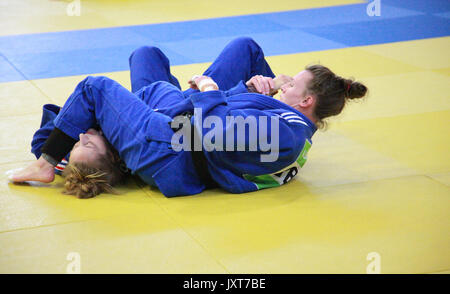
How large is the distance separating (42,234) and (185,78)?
3.51 meters

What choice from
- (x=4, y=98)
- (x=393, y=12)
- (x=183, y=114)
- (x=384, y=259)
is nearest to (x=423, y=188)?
(x=384, y=259)

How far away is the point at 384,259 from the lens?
308 centimetres

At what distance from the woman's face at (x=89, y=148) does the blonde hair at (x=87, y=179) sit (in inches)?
1.3

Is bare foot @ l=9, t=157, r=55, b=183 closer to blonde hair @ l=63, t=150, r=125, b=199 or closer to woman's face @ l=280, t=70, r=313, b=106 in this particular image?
blonde hair @ l=63, t=150, r=125, b=199

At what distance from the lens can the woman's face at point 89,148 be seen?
12.2ft

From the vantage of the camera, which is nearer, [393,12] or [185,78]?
[185,78]

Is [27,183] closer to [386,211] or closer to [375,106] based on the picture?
[386,211]

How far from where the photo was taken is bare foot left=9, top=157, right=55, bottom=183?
381cm

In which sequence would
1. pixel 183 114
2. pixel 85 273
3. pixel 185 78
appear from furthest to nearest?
pixel 185 78 < pixel 183 114 < pixel 85 273

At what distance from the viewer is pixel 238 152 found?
3.65 m

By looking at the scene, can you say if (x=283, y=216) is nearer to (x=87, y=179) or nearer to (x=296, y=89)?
(x=296, y=89)

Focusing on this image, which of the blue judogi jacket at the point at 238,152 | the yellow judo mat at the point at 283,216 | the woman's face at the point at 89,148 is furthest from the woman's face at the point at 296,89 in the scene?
the woman's face at the point at 89,148

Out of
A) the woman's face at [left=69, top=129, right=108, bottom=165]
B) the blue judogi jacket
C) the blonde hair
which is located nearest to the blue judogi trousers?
the blue judogi jacket

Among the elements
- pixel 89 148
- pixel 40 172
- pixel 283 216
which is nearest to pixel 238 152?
pixel 283 216
